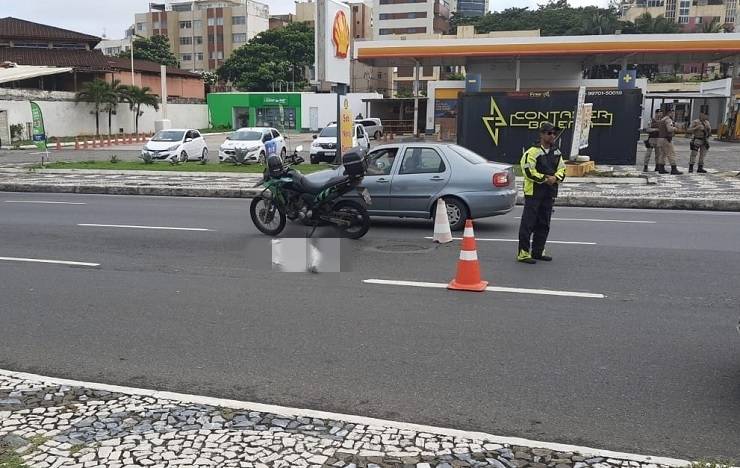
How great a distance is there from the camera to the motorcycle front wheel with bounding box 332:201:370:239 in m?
10.1

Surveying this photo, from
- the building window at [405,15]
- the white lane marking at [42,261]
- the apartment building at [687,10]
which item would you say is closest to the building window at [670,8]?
the apartment building at [687,10]

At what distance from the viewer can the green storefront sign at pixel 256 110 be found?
57.5m

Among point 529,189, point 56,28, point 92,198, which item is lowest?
point 92,198

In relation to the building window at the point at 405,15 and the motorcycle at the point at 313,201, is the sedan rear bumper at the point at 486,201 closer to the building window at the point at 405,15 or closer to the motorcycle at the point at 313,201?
the motorcycle at the point at 313,201

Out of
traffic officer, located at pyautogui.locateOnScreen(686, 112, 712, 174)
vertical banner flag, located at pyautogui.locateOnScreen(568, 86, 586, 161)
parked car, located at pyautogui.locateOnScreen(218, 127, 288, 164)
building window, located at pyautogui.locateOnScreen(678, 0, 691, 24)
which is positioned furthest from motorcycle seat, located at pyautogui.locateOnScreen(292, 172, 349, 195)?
building window, located at pyautogui.locateOnScreen(678, 0, 691, 24)

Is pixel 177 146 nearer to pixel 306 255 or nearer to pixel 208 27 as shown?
pixel 306 255

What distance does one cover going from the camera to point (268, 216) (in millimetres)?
10664

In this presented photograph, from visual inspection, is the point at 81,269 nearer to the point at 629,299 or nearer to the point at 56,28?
the point at 629,299

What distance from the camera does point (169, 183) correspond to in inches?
736

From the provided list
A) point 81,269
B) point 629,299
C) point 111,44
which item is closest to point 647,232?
point 629,299

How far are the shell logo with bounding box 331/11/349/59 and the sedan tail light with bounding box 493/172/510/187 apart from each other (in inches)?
429

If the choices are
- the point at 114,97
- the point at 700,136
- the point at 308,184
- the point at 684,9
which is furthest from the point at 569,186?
the point at 684,9

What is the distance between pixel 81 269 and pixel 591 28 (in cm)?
8290

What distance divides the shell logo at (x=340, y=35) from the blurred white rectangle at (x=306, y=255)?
11542 millimetres
